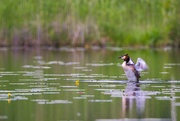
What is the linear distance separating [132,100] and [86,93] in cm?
180

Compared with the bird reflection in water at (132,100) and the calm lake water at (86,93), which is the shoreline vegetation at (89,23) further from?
the bird reflection in water at (132,100)

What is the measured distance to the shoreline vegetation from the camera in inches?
1796

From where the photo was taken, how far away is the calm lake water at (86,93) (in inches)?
614

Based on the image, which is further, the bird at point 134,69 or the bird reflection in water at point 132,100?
the bird at point 134,69

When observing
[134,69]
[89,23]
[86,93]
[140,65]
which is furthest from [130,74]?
[89,23]

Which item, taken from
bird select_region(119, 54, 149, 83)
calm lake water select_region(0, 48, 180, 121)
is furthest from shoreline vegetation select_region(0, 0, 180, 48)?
bird select_region(119, 54, 149, 83)

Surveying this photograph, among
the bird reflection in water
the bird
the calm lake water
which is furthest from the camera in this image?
the bird

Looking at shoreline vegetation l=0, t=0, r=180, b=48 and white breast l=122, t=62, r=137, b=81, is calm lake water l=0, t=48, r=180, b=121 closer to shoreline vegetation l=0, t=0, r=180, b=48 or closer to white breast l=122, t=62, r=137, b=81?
white breast l=122, t=62, r=137, b=81

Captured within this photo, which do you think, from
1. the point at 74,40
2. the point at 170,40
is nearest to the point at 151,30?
the point at 170,40

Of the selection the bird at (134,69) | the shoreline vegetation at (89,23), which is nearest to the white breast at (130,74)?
the bird at (134,69)

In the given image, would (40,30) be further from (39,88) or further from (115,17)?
(39,88)

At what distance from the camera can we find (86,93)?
19203mm

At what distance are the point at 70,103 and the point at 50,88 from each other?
313cm

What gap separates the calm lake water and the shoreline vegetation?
15.1 m
